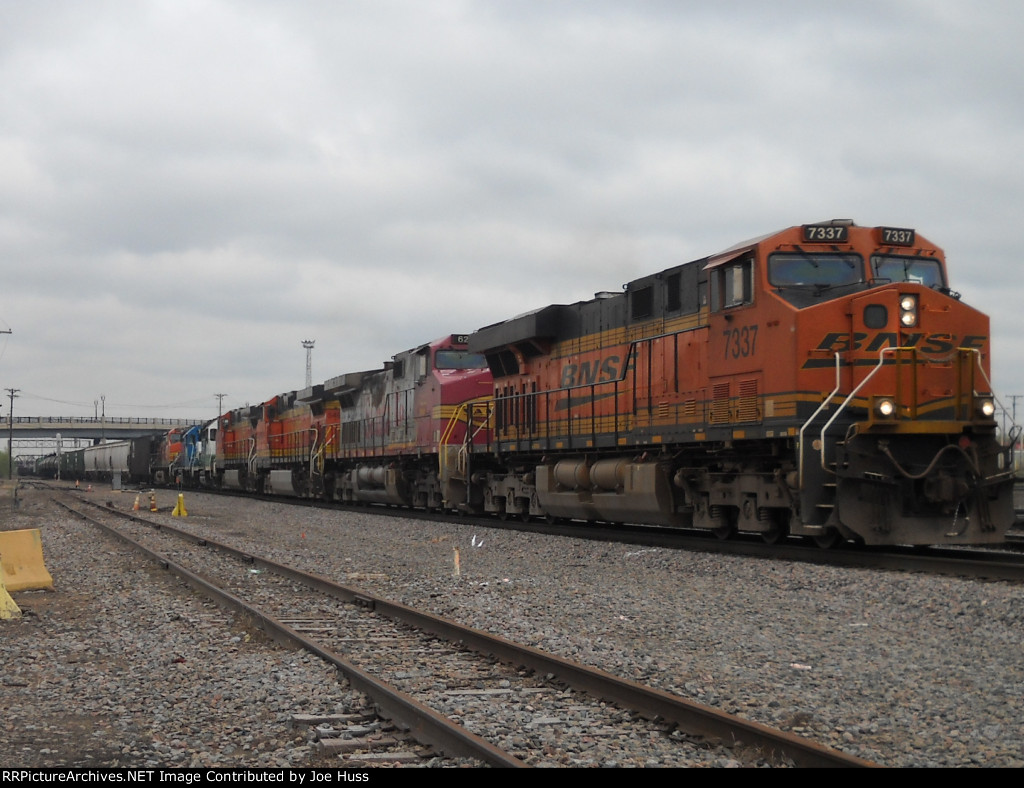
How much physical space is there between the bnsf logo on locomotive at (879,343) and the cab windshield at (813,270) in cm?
83

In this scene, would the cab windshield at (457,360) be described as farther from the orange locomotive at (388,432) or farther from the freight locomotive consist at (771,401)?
the freight locomotive consist at (771,401)

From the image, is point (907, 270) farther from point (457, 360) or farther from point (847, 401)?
point (457, 360)

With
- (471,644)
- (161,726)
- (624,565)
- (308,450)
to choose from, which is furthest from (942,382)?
(308,450)

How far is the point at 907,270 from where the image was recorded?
12305mm

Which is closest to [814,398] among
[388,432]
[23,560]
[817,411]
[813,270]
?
[817,411]

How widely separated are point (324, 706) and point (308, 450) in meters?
28.4

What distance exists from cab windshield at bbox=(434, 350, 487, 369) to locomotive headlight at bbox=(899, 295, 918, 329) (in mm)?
13144

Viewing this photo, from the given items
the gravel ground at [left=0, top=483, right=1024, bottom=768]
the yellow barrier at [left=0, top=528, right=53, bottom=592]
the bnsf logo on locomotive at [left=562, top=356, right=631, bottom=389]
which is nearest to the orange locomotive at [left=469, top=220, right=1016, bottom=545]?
the bnsf logo on locomotive at [left=562, top=356, right=631, bottom=389]

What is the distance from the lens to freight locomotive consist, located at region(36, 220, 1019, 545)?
11125 millimetres

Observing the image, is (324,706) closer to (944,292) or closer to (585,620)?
(585,620)

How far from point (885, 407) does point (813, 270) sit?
2049 millimetres

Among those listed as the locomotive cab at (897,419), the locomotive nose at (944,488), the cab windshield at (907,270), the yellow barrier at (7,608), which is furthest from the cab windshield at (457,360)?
the yellow barrier at (7,608)

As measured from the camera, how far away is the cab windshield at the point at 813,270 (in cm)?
1217
